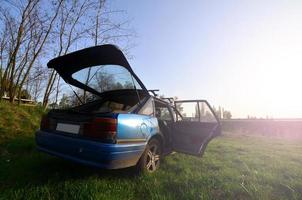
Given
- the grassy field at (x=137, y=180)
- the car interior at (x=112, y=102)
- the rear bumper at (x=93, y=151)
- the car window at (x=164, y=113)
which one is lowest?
the grassy field at (x=137, y=180)

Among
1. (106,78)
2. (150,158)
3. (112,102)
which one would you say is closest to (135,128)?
(150,158)

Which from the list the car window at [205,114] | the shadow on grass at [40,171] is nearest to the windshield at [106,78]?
the shadow on grass at [40,171]

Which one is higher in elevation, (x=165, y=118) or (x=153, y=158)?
(x=165, y=118)

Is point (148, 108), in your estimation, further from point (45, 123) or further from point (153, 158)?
point (45, 123)

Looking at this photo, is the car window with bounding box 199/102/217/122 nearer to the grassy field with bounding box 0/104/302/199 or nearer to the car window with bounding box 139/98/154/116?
the grassy field with bounding box 0/104/302/199

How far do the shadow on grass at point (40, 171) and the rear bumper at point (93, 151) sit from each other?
0.38 metres

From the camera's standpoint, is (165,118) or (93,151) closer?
(93,151)

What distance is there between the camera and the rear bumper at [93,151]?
2.75 m

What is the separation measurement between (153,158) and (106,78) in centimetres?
177

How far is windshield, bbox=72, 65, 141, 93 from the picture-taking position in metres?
Result: 3.62

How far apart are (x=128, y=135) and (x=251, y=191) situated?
2.09m

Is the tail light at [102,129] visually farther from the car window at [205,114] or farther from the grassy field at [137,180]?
the car window at [205,114]

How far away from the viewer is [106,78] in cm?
408

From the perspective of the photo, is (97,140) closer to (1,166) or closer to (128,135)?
(128,135)
